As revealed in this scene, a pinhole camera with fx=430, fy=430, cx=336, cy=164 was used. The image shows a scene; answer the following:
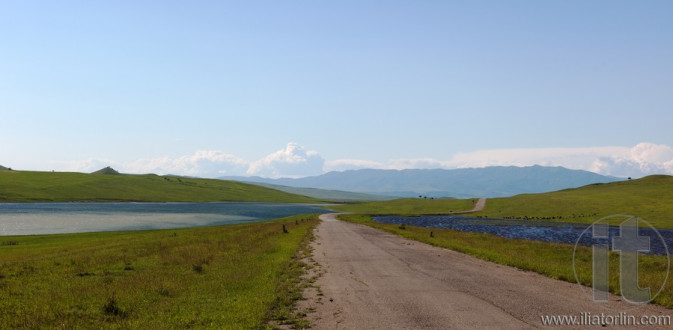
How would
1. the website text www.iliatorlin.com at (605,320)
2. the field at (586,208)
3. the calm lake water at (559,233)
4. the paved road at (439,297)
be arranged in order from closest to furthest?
1. the website text www.iliatorlin.com at (605,320)
2. the paved road at (439,297)
3. the calm lake water at (559,233)
4. the field at (586,208)

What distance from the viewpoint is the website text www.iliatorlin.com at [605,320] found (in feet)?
48.4

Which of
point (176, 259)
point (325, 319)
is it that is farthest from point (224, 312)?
point (176, 259)

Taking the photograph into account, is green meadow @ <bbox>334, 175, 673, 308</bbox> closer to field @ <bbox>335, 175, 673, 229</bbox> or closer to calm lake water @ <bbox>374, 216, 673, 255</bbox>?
field @ <bbox>335, 175, 673, 229</bbox>

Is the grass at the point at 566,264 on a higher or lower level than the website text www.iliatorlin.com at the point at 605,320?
lower

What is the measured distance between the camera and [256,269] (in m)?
27.1

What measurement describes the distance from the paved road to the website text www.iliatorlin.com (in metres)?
0.44

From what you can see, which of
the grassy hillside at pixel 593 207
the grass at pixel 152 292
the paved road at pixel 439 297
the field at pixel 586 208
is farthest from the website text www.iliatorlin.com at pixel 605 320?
the grassy hillside at pixel 593 207

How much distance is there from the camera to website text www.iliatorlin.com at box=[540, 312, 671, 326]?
14.8 metres

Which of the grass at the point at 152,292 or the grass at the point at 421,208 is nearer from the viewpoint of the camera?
the grass at the point at 152,292

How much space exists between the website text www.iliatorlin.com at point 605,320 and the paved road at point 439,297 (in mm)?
437

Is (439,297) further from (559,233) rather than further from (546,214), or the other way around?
(546,214)

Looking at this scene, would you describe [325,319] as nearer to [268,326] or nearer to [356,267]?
[268,326]

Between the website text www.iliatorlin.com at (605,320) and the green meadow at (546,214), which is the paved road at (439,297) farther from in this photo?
the green meadow at (546,214)

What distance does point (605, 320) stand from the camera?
1510 centimetres
